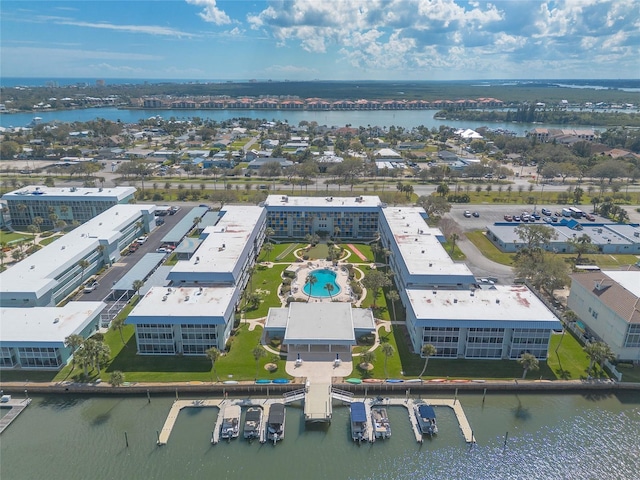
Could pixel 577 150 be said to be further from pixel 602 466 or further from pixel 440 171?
pixel 602 466

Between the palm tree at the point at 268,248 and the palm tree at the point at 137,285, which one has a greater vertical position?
the palm tree at the point at 137,285

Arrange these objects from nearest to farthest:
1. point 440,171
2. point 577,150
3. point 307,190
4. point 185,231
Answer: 1. point 185,231
2. point 307,190
3. point 440,171
4. point 577,150

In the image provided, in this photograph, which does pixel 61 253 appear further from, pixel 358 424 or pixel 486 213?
pixel 486 213

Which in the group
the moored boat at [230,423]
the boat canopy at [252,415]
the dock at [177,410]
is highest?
the boat canopy at [252,415]

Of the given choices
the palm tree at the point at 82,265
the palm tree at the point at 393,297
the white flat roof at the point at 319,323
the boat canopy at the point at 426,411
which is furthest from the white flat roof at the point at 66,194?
the boat canopy at the point at 426,411

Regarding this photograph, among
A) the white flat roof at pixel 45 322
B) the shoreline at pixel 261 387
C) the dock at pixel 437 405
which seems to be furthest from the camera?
the white flat roof at pixel 45 322

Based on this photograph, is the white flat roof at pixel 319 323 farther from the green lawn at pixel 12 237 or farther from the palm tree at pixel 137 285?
the green lawn at pixel 12 237

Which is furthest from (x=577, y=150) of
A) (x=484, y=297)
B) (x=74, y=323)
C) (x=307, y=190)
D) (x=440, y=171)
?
(x=74, y=323)
